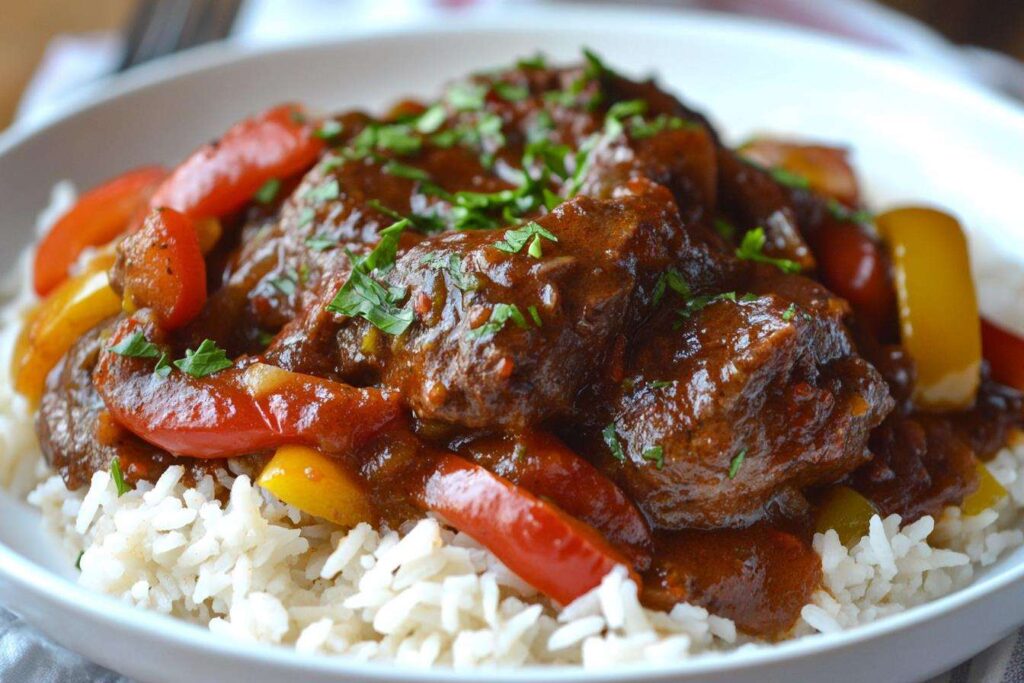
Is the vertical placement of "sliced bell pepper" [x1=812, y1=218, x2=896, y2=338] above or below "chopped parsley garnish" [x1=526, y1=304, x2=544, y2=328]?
below

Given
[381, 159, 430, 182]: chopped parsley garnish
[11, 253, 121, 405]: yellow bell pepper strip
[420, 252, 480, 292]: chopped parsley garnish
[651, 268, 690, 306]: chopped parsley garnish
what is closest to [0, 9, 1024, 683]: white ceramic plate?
[11, 253, 121, 405]: yellow bell pepper strip

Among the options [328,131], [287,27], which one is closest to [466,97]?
[328,131]

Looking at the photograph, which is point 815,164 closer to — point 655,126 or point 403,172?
point 655,126

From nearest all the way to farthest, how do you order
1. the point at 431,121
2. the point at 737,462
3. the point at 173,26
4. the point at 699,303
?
the point at 737,462 → the point at 699,303 → the point at 431,121 → the point at 173,26

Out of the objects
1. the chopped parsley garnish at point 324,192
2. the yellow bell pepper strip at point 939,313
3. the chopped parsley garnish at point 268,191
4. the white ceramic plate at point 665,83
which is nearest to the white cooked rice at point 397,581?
the white ceramic plate at point 665,83

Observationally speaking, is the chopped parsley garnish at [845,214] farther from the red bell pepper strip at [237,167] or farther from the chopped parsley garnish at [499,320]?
the red bell pepper strip at [237,167]

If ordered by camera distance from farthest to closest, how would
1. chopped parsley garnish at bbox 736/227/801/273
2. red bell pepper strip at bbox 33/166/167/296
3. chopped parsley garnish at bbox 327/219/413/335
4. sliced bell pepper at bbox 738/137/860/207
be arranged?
sliced bell pepper at bbox 738/137/860/207, red bell pepper strip at bbox 33/166/167/296, chopped parsley garnish at bbox 736/227/801/273, chopped parsley garnish at bbox 327/219/413/335

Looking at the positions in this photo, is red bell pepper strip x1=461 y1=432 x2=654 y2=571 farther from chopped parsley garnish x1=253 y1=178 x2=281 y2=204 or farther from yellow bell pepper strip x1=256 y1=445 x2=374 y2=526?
chopped parsley garnish x1=253 y1=178 x2=281 y2=204
